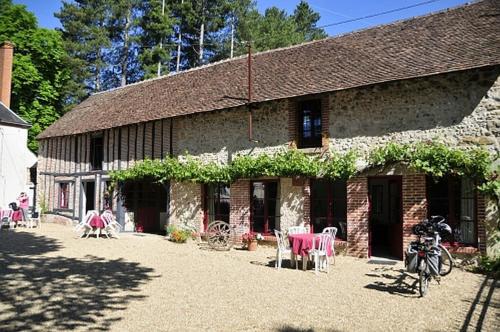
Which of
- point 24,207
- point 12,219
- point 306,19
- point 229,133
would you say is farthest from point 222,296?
point 306,19

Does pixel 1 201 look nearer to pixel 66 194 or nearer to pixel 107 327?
pixel 66 194

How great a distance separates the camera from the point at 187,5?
29.4 meters

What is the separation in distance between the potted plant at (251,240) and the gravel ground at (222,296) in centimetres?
126

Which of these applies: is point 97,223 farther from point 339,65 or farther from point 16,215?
point 339,65

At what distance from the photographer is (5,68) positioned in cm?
2253

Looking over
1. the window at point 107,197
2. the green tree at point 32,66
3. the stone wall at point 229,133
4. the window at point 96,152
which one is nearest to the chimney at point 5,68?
the green tree at point 32,66

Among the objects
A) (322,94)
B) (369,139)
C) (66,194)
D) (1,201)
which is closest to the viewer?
(369,139)

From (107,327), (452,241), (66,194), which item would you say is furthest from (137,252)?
(66,194)

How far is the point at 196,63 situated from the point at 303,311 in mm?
27679

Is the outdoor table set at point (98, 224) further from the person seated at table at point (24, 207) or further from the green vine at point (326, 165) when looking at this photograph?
the person seated at table at point (24, 207)

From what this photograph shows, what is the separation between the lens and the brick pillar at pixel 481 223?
28.9 feet

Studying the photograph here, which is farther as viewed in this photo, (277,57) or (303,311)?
(277,57)

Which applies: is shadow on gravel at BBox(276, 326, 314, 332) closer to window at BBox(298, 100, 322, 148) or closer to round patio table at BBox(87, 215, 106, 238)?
window at BBox(298, 100, 322, 148)

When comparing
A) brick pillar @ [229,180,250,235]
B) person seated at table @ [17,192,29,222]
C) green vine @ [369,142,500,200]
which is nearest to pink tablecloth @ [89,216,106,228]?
brick pillar @ [229,180,250,235]
